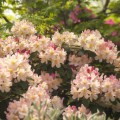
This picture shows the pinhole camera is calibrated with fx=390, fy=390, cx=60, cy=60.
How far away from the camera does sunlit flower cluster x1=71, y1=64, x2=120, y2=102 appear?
3.28 metres

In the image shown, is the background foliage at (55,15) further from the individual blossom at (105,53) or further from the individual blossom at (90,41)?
the individual blossom at (105,53)

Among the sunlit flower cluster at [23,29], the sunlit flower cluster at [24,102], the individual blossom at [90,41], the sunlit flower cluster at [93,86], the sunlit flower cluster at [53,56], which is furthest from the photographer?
the sunlit flower cluster at [23,29]

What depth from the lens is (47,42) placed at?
12.5 feet

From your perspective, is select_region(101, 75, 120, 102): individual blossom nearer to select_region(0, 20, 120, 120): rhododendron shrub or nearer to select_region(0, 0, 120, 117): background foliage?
select_region(0, 20, 120, 120): rhododendron shrub

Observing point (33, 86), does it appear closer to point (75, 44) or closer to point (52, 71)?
point (52, 71)

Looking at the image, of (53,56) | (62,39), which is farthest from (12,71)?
(62,39)

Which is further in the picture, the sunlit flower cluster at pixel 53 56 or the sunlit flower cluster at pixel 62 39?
the sunlit flower cluster at pixel 62 39

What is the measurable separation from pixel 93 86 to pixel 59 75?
0.56m

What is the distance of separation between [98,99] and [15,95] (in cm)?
73

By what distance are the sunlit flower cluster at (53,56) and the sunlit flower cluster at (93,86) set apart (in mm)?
264

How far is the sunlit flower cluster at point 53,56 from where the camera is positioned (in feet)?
11.8

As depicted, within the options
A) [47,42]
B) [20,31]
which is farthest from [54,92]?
[20,31]

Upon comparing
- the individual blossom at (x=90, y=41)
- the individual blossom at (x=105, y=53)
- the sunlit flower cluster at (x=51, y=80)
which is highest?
the individual blossom at (x=90, y=41)

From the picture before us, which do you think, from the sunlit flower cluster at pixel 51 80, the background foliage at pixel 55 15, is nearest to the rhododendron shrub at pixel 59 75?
the sunlit flower cluster at pixel 51 80
